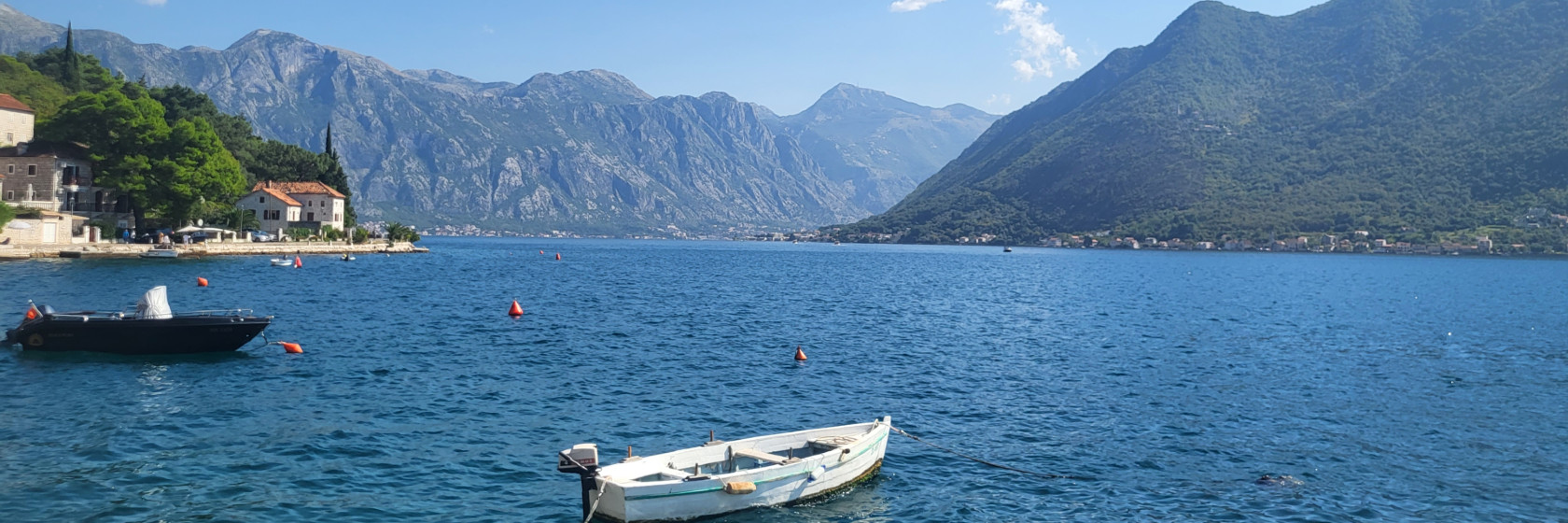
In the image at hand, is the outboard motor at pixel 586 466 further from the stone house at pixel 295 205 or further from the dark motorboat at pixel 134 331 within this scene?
the stone house at pixel 295 205

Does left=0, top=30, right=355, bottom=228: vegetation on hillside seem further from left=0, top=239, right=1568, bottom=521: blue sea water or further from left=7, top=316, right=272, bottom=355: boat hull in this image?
left=7, top=316, right=272, bottom=355: boat hull

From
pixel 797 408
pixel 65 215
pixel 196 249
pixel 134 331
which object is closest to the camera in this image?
pixel 797 408

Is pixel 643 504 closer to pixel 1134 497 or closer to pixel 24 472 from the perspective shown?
pixel 1134 497

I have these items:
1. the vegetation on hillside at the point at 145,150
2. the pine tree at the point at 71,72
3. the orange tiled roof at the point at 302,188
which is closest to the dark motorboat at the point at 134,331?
the vegetation on hillside at the point at 145,150

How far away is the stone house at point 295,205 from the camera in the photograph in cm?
11381

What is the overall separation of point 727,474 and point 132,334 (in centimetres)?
2553

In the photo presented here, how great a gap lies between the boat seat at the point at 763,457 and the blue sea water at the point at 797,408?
0.93 meters

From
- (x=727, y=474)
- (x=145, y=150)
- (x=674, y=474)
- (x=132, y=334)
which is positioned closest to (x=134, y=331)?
(x=132, y=334)

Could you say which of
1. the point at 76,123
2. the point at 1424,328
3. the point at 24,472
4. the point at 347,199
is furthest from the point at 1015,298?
the point at 347,199

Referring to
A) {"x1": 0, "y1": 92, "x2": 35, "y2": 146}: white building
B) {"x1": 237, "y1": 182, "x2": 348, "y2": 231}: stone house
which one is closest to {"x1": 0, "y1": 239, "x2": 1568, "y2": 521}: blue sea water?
{"x1": 0, "y1": 92, "x2": 35, "y2": 146}: white building

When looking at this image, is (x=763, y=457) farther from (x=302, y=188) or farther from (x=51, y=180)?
(x=302, y=188)

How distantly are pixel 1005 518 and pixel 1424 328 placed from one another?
47.8m

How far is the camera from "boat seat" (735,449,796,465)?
17766 mm

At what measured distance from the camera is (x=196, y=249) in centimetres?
8825
